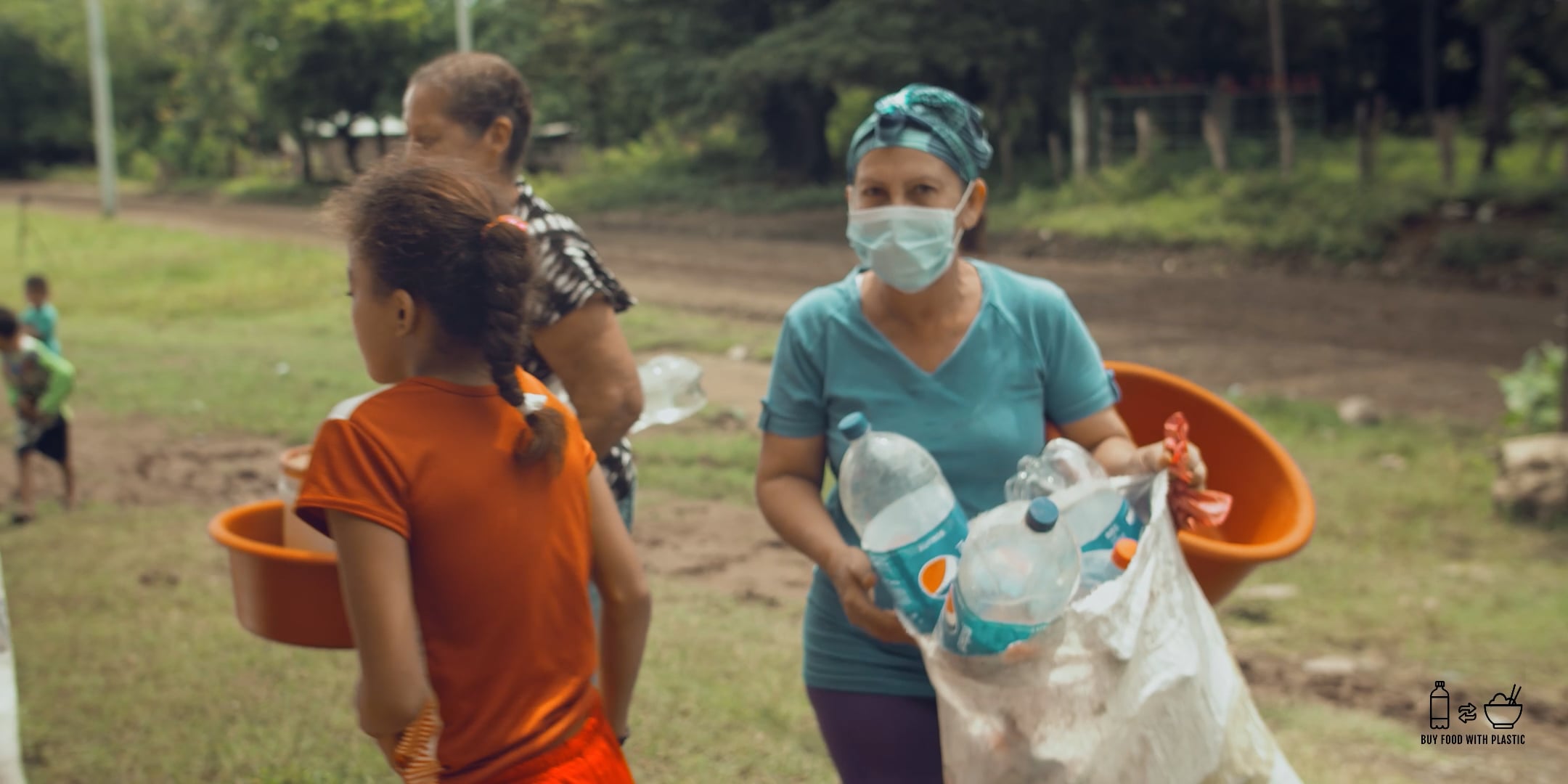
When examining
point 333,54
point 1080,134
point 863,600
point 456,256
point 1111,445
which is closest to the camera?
point 456,256

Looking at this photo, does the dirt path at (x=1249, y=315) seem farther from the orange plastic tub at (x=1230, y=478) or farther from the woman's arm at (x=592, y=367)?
the woman's arm at (x=592, y=367)

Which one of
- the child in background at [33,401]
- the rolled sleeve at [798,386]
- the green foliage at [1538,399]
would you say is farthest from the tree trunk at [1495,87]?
the rolled sleeve at [798,386]

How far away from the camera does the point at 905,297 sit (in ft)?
8.22

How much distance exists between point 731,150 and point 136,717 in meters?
28.4

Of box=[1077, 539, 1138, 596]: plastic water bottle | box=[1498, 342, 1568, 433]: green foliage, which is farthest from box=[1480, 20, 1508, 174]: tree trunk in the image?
box=[1077, 539, 1138, 596]: plastic water bottle

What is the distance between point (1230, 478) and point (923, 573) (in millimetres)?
894

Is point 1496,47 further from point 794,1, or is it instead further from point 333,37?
point 333,37

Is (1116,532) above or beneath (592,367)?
beneath

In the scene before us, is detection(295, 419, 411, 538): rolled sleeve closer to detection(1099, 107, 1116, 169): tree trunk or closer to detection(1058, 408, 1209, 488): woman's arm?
detection(1058, 408, 1209, 488): woman's arm

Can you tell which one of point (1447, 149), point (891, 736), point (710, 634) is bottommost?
point (710, 634)

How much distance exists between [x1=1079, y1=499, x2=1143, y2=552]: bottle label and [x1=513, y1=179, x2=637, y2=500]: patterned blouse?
3.54ft

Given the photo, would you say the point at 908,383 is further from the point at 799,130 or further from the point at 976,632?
the point at 799,130

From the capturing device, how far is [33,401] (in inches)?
289

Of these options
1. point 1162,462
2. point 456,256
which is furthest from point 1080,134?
point 456,256
